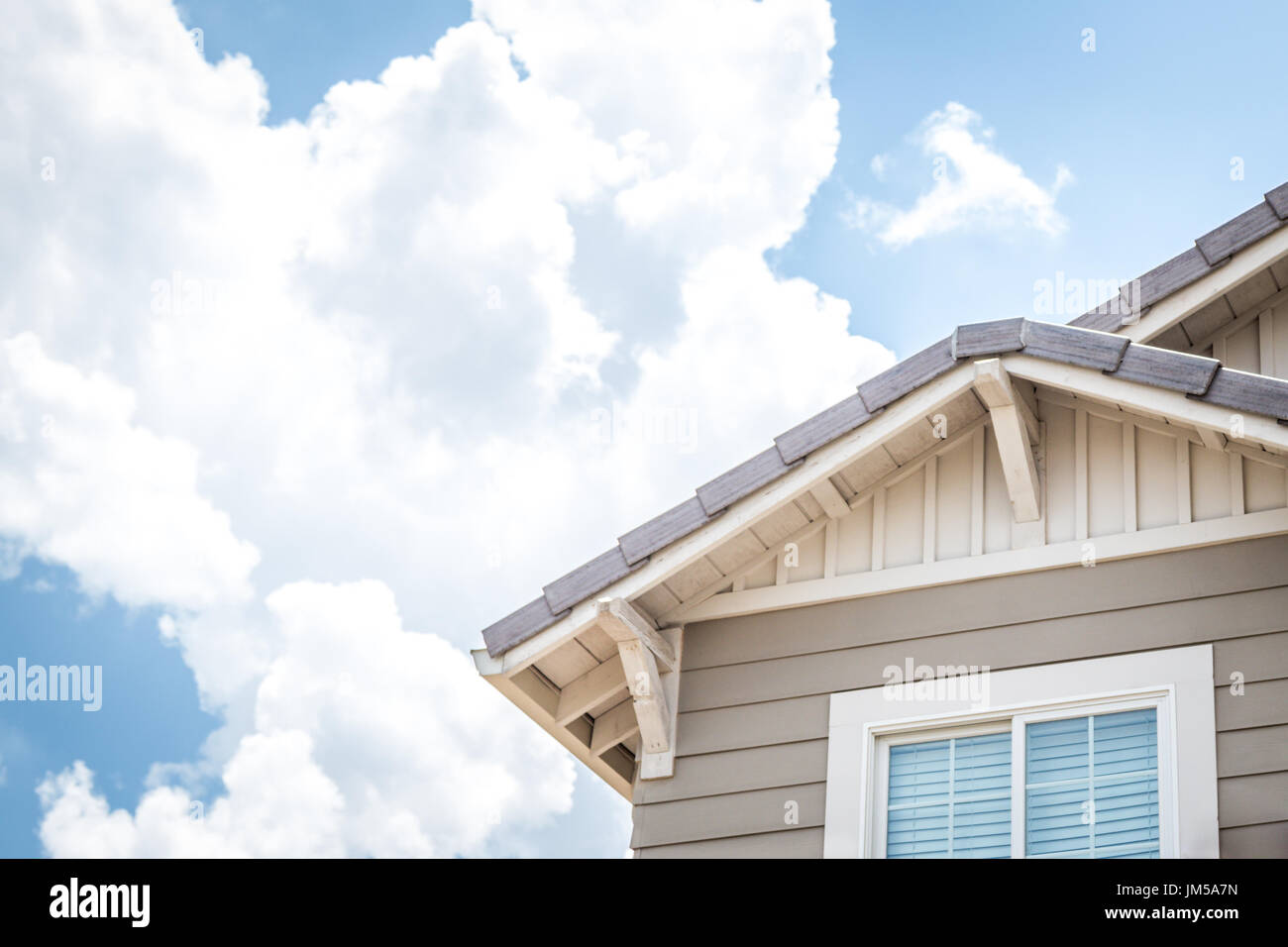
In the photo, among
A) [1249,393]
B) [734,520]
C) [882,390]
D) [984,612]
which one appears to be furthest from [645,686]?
[1249,393]

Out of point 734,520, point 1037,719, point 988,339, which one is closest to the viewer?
point 1037,719

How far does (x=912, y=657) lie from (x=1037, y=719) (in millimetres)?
685

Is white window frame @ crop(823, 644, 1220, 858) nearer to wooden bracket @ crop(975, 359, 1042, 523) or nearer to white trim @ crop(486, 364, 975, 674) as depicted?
wooden bracket @ crop(975, 359, 1042, 523)

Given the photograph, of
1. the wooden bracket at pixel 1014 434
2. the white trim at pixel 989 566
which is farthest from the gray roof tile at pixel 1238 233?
the white trim at pixel 989 566

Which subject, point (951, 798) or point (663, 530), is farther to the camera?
point (663, 530)

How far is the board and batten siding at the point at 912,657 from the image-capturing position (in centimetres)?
702

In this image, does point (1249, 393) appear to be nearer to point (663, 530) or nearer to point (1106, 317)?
point (1106, 317)

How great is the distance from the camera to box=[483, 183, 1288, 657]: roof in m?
7.56

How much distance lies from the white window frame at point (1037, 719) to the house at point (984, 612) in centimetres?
1

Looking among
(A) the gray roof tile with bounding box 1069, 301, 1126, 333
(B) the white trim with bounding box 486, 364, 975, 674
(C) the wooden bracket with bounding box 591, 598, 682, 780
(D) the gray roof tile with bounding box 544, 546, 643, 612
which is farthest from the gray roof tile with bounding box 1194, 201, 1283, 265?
(C) the wooden bracket with bounding box 591, 598, 682, 780

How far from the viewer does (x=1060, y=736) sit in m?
7.31

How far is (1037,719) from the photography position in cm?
736

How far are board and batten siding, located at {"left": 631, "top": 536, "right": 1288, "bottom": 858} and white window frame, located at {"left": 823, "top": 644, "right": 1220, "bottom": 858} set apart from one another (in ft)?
0.21
